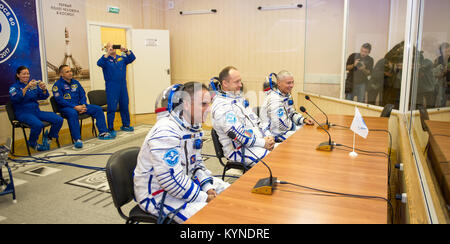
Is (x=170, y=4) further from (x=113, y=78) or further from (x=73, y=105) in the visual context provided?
(x=73, y=105)

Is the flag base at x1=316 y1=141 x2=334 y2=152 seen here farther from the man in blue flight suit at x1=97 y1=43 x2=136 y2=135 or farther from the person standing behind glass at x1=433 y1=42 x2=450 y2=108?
the man in blue flight suit at x1=97 y1=43 x2=136 y2=135

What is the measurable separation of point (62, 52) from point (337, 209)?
6.09 m

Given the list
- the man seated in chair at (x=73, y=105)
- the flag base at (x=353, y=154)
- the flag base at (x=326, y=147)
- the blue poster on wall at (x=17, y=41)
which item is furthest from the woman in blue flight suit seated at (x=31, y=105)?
the flag base at (x=353, y=154)

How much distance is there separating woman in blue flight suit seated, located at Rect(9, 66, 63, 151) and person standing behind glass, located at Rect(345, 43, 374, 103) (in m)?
4.63

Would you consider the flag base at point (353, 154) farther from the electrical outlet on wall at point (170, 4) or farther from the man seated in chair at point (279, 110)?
the electrical outlet on wall at point (170, 4)

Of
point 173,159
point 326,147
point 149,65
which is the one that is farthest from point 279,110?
point 149,65

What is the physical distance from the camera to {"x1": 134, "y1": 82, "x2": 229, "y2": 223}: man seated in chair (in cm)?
162

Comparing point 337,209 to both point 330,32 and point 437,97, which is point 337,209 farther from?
point 330,32

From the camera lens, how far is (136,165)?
73.5 inches

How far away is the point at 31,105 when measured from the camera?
4762mm

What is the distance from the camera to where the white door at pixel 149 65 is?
7.65m

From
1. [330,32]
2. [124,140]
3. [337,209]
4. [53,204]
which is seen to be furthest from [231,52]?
[337,209]

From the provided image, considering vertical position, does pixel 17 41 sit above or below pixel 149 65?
above

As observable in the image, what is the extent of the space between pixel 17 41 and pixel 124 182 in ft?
15.8
